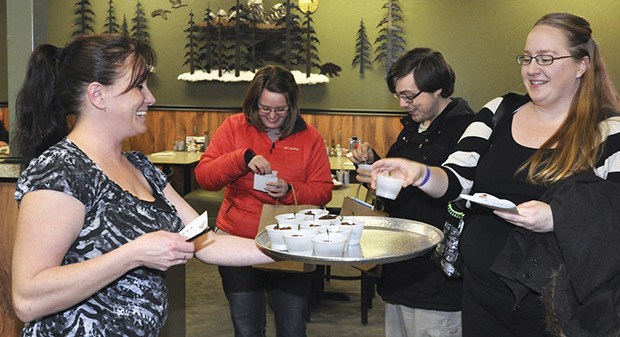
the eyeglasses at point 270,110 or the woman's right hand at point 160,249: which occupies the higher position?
the eyeglasses at point 270,110

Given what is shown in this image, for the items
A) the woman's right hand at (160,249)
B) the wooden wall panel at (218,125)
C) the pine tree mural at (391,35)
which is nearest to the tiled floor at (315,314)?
the wooden wall panel at (218,125)

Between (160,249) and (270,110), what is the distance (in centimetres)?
183

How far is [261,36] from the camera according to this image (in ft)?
29.9

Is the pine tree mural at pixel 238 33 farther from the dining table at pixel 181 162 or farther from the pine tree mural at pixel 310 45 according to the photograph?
the dining table at pixel 181 162

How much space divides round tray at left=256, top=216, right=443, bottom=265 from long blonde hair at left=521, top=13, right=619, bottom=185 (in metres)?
0.41

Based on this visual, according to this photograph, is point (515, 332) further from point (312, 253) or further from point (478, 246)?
point (312, 253)

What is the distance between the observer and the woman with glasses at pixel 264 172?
3.35 meters

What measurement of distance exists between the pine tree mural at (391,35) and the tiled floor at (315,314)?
12.0 ft

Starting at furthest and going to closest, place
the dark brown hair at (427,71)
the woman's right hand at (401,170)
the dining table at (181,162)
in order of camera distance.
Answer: the dining table at (181,162), the dark brown hair at (427,71), the woman's right hand at (401,170)

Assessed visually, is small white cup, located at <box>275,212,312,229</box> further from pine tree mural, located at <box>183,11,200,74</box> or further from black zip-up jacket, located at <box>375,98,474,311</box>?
pine tree mural, located at <box>183,11,200,74</box>

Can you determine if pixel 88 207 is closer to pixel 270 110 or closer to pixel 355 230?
pixel 355 230

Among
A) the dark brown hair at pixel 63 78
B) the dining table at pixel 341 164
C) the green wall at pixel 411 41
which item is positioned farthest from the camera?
the green wall at pixel 411 41

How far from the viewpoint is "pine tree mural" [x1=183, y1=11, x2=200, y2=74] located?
927cm

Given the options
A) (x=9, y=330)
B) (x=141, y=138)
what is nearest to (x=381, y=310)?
(x=9, y=330)
